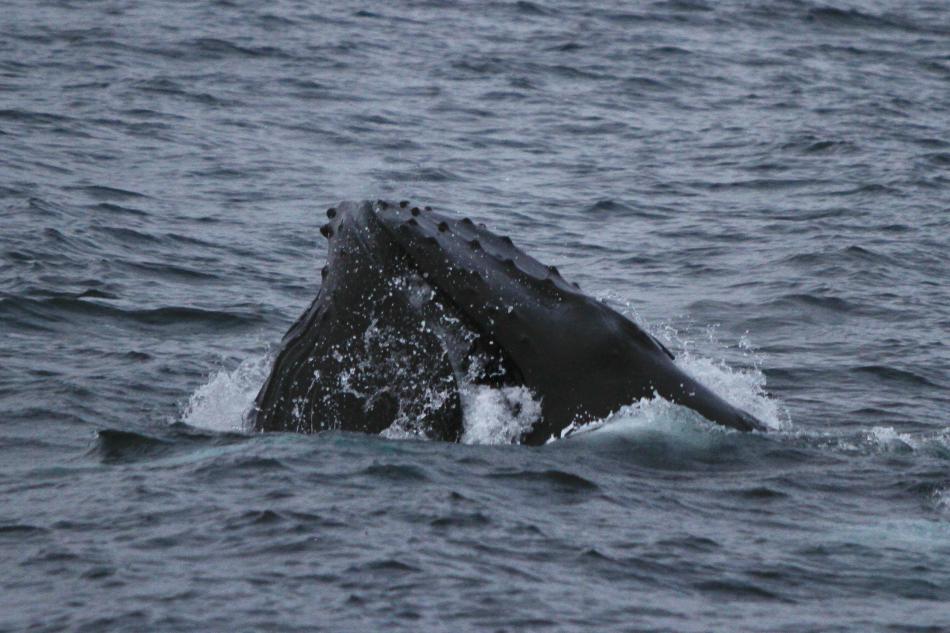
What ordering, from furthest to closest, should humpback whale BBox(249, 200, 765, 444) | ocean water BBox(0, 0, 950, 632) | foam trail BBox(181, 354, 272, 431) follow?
foam trail BBox(181, 354, 272, 431) < humpback whale BBox(249, 200, 765, 444) < ocean water BBox(0, 0, 950, 632)

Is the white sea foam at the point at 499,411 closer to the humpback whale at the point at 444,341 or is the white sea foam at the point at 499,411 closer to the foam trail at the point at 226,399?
the humpback whale at the point at 444,341

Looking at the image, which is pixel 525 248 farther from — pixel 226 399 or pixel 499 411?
pixel 499 411

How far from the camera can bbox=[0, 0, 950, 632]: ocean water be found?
7926 millimetres

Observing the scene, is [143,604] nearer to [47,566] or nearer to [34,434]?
[47,566]

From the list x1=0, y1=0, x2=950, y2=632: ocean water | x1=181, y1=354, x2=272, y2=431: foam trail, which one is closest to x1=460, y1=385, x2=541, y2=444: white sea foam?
x1=0, y1=0, x2=950, y2=632: ocean water

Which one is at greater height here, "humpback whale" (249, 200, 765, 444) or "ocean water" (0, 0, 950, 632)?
"humpback whale" (249, 200, 765, 444)

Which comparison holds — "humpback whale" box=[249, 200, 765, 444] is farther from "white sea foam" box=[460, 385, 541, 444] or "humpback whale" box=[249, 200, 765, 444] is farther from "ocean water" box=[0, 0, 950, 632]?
"ocean water" box=[0, 0, 950, 632]

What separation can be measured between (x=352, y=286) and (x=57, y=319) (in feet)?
21.2

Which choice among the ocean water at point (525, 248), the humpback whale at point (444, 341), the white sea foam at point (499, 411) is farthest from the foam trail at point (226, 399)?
the white sea foam at point (499, 411)

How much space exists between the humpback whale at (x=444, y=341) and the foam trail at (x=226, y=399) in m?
1.05

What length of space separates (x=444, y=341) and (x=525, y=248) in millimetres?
9993

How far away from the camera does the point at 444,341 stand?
941 centimetres

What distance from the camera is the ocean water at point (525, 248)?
793 centimetres

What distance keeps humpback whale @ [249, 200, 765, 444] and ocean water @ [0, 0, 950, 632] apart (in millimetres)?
173
